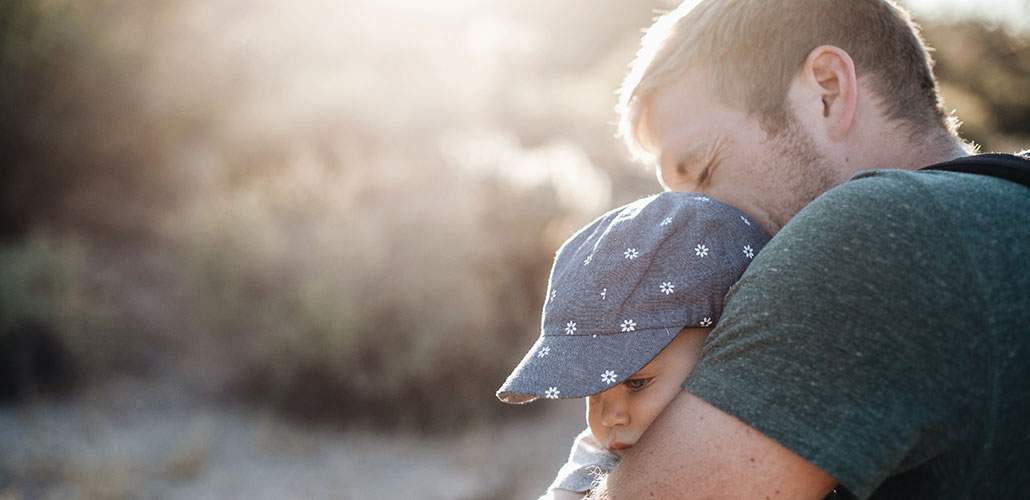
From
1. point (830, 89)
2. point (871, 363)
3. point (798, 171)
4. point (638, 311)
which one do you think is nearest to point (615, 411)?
→ point (638, 311)

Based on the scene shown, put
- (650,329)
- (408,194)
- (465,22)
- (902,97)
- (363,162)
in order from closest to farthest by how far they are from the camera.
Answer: (650,329), (902,97), (408,194), (363,162), (465,22)

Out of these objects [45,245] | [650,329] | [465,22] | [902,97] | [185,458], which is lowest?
[185,458]

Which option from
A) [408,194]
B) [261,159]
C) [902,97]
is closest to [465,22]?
[261,159]

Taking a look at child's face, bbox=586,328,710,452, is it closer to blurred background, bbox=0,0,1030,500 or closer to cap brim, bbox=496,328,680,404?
Answer: cap brim, bbox=496,328,680,404

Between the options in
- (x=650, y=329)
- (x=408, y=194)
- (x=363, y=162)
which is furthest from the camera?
(x=363, y=162)

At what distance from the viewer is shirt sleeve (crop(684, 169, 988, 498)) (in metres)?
1.17

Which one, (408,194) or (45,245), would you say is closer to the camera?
(45,245)

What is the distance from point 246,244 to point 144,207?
1467mm

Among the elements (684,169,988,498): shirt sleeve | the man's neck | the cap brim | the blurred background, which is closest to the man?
(684,169,988,498): shirt sleeve

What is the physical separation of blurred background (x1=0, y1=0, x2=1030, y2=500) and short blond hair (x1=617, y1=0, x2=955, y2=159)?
10.7 feet

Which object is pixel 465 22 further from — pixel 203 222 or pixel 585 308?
pixel 585 308

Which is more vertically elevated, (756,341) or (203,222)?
(203,222)

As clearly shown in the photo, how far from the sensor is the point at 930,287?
1.18 metres

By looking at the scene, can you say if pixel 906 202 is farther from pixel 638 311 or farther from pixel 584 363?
pixel 584 363
